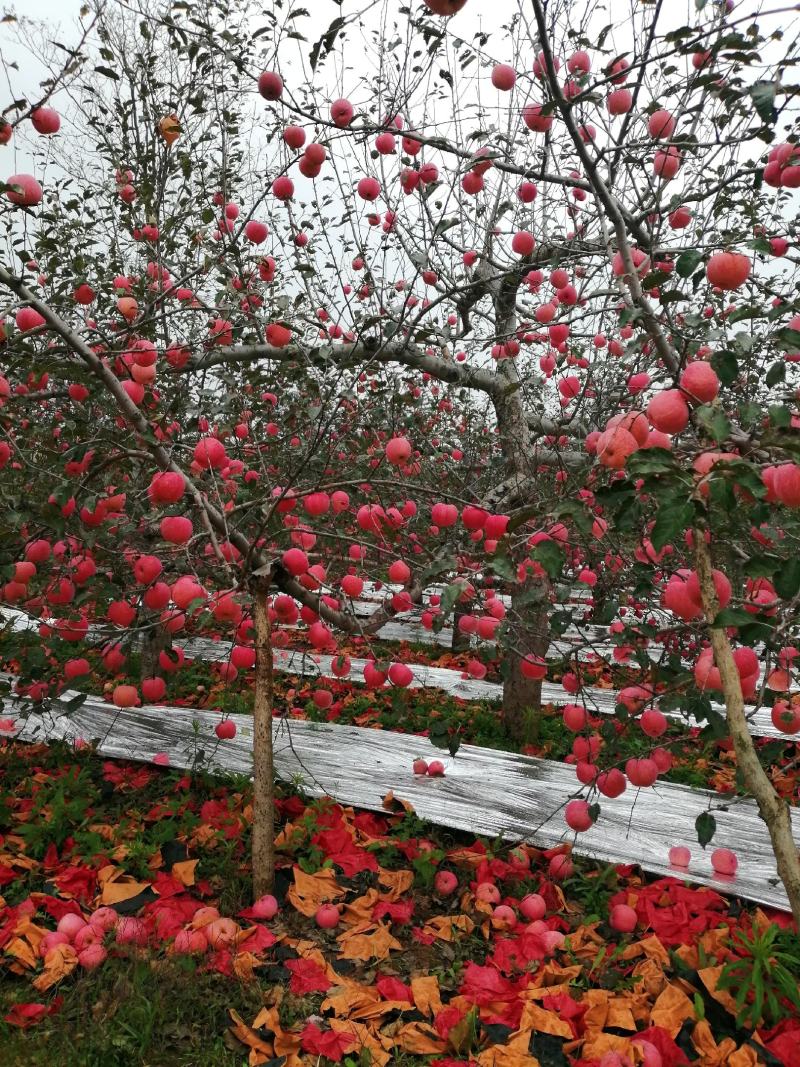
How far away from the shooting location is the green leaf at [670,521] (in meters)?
1.19

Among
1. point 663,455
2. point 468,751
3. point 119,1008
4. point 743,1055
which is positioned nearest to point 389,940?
point 119,1008

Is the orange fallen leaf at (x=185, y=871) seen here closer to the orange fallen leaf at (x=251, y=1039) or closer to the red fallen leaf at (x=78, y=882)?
the red fallen leaf at (x=78, y=882)

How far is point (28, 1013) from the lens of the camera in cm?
204

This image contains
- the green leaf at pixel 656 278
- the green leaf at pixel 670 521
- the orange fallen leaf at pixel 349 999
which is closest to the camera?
the green leaf at pixel 670 521

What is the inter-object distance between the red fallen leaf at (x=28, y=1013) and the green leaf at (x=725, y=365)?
258 cm

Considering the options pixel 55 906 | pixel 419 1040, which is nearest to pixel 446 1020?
pixel 419 1040

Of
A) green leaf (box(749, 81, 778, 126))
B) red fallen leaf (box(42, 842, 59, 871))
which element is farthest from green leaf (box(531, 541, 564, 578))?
red fallen leaf (box(42, 842, 59, 871))

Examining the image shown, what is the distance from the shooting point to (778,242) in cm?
290

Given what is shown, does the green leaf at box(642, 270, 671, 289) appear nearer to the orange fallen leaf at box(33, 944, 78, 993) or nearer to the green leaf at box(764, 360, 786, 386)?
the green leaf at box(764, 360, 786, 386)

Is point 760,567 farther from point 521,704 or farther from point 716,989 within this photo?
point 521,704

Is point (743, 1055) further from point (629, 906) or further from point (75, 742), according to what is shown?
point (75, 742)

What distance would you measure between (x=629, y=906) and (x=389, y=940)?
0.93m

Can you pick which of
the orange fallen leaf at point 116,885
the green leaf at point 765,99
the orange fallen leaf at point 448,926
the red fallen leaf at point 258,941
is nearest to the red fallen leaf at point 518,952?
the orange fallen leaf at point 448,926

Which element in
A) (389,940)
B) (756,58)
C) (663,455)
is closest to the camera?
(663,455)
